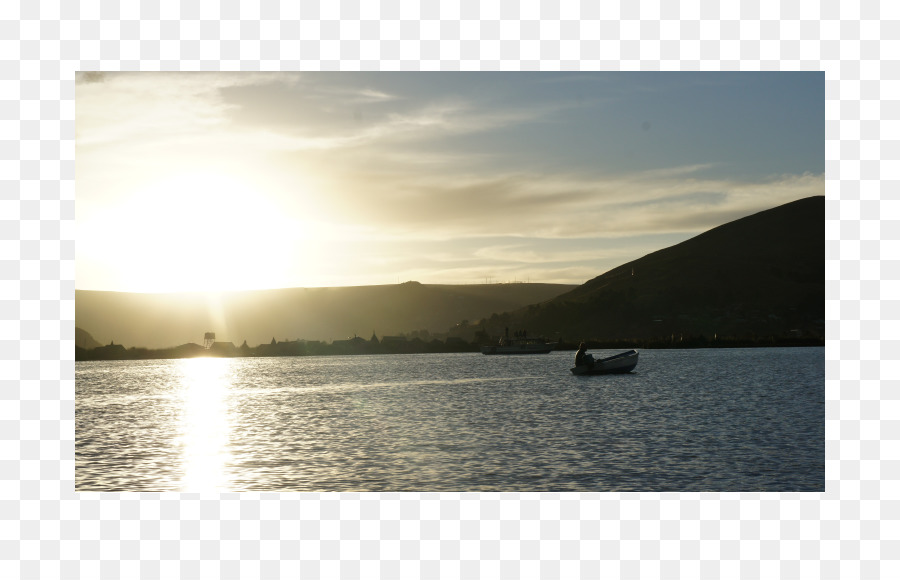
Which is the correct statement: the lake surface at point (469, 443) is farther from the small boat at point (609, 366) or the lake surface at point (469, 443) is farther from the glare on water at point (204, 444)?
the small boat at point (609, 366)

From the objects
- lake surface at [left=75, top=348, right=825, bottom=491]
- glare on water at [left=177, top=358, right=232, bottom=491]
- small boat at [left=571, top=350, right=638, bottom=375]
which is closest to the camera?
lake surface at [left=75, top=348, right=825, bottom=491]

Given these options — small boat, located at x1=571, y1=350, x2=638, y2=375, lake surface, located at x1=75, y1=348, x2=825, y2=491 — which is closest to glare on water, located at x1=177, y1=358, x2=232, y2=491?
lake surface, located at x1=75, y1=348, x2=825, y2=491

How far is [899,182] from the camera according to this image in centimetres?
2133

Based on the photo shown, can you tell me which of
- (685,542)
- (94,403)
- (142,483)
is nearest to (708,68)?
(685,542)

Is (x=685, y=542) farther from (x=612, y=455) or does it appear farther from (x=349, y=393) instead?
(x=349, y=393)

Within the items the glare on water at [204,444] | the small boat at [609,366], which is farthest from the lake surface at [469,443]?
the small boat at [609,366]

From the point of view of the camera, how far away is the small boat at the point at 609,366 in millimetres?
114562

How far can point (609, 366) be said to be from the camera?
385 feet

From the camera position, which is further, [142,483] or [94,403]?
[94,403]

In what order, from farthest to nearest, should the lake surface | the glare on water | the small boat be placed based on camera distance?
1. the small boat
2. the glare on water
3. the lake surface

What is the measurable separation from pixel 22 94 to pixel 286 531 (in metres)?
14.6

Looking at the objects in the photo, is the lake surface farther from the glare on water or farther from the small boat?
the small boat

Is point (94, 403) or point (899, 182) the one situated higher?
point (899, 182)

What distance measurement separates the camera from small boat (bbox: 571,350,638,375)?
114562 millimetres
